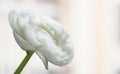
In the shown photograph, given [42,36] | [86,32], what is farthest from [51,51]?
[86,32]

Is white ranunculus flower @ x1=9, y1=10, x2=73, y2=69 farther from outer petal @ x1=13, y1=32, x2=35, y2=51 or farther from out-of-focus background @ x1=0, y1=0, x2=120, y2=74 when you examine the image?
out-of-focus background @ x1=0, y1=0, x2=120, y2=74

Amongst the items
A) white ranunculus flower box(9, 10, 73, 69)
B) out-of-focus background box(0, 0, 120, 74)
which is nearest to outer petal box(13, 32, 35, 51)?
white ranunculus flower box(9, 10, 73, 69)

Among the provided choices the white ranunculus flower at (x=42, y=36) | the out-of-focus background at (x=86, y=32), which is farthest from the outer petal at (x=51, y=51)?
the out-of-focus background at (x=86, y=32)

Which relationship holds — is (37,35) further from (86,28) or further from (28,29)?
(86,28)

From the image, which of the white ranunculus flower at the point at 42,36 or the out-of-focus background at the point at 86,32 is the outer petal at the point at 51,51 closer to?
the white ranunculus flower at the point at 42,36

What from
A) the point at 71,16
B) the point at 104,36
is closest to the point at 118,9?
the point at 104,36
